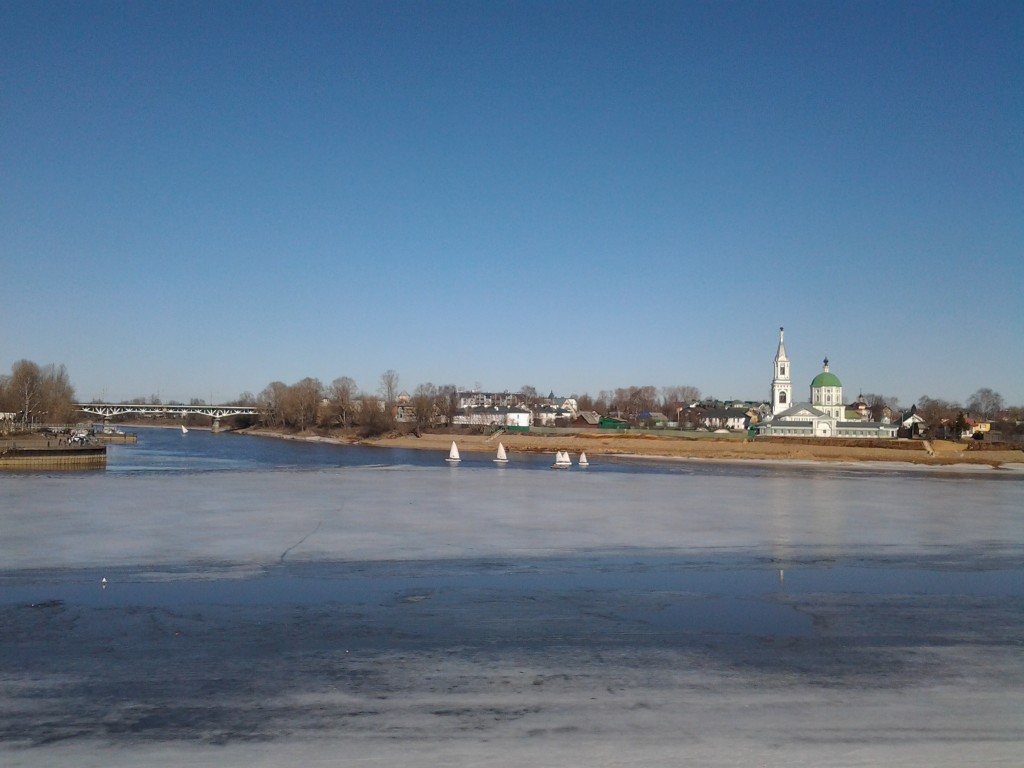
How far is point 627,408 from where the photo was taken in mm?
170875

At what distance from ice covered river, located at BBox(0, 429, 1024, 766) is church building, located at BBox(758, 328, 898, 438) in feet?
254

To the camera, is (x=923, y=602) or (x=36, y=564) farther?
(x=36, y=564)

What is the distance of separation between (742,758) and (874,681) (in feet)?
7.60

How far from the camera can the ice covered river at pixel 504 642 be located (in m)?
5.90

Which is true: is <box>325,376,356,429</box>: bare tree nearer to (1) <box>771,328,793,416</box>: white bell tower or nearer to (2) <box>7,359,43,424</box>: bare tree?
→ (2) <box>7,359,43,424</box>: bare tree

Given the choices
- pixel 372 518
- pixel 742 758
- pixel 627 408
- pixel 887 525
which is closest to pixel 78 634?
pixel 742 758

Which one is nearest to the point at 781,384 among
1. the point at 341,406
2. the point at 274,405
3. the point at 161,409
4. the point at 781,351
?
the point at 781,351

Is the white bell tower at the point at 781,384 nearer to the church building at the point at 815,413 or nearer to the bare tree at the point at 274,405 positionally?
the church building at the point at 815,413

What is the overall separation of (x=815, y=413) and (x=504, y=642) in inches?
3833

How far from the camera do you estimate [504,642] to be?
27.9ft

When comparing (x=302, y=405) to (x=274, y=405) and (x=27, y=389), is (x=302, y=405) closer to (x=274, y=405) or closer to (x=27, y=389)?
(x=274, y=405)

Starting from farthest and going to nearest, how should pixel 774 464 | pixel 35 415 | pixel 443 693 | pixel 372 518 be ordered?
pixel 35 415 < pixel 774 464 < pixel 372 518 < pixel 443 693

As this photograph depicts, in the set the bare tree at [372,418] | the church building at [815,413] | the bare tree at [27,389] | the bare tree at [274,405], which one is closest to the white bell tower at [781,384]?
the church building at [815,413]

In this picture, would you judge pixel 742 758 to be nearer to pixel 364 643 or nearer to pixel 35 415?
pixel 364 643
